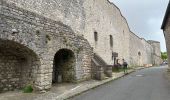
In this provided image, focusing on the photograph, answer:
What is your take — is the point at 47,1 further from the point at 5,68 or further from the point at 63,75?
the point at 5,68

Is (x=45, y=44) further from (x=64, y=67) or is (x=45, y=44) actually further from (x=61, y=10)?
(x=61, y=10)

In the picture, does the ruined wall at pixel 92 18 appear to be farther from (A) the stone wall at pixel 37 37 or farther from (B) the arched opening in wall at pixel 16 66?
(B) the arched opening in wall at pixel 16 66

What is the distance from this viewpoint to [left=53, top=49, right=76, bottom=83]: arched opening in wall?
1163 cm

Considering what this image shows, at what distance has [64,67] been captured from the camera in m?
12.1

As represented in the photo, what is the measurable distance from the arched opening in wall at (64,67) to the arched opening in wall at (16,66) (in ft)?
8.06

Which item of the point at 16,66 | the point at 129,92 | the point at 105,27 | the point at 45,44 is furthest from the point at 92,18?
the point at 129,92

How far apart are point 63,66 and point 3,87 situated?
3.99 meters

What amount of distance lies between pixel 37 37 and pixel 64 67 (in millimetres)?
3622

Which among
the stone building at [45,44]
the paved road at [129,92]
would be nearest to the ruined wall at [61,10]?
the stone building at [45,44]

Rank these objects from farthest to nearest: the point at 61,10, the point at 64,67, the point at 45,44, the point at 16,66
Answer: the point at 61,10 → the point at 64,67 → the point at 16,66 → the point at 45,44

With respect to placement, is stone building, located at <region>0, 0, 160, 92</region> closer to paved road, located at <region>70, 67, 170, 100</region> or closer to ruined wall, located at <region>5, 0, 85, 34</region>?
ruined wall, located at <region>5, 0, 85, 34</region>

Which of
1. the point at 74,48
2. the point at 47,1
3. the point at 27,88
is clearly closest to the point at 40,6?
the point at 47,1

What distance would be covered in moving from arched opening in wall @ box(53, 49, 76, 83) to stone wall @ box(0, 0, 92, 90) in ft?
0.84

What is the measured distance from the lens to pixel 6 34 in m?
7.41
